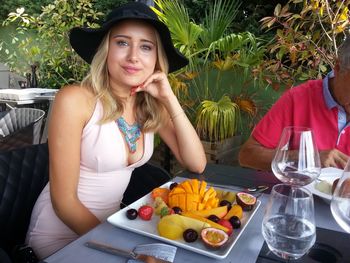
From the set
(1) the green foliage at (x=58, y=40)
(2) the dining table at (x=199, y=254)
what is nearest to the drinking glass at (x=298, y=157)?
(2) the dining table at (x=199, y=254)

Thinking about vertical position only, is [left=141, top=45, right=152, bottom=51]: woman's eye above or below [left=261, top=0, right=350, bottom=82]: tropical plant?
below

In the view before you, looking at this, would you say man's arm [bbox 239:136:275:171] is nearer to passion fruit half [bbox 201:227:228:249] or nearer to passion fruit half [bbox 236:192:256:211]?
passion fruit half [bbox 236:192:256:211]

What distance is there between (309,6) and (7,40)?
23.3 feet

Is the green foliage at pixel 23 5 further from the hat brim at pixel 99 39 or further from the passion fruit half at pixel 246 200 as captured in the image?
the passion fruit half at pixel 246 200

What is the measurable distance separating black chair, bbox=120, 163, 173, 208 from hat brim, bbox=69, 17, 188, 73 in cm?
62

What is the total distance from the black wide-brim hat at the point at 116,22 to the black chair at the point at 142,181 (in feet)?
2.01

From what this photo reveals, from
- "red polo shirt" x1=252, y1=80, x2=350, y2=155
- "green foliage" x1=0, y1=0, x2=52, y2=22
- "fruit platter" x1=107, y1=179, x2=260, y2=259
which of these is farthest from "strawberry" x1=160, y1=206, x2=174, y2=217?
"green foliage" x1=0, y1=0, x2=52, y2=22

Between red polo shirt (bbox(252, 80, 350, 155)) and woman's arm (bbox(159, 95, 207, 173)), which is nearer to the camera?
woman's arm (bbox(159, 95, 207, 173))

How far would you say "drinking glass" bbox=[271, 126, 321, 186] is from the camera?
1170mm

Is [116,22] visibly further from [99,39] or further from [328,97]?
[328,97]

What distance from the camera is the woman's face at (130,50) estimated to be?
5.32ft

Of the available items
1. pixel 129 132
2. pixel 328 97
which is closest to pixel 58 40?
pixel 129 132

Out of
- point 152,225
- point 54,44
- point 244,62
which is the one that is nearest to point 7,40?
point 54,44

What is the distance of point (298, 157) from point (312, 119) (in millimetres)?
961
